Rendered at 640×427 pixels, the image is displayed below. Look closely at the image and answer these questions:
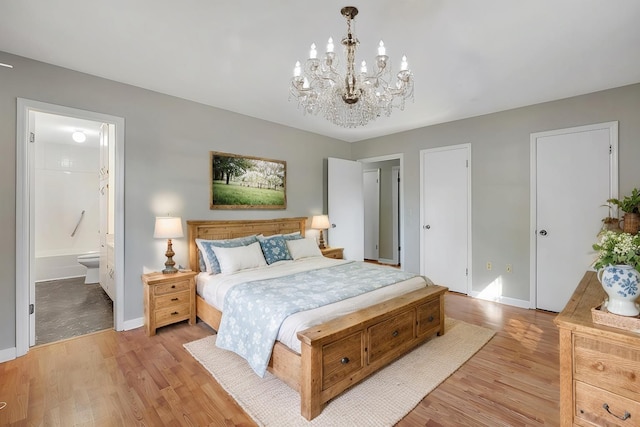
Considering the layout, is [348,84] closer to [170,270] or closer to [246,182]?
[246,182]

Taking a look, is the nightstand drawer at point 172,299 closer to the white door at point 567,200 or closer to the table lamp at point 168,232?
the table lamp at point 168,232

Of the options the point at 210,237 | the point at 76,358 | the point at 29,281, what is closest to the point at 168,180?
the point at 210,237

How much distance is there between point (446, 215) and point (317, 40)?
318cm

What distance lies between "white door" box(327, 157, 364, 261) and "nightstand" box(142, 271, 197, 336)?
254 cm

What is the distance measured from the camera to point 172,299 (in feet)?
9.99

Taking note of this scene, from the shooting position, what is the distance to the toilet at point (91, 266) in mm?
4719

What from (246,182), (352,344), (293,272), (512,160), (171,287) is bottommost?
(352,344)

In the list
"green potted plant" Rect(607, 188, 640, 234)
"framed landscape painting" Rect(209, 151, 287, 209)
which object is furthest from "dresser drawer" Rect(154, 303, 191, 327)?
"green potted plant" Rect(607, 188, 640, 234)

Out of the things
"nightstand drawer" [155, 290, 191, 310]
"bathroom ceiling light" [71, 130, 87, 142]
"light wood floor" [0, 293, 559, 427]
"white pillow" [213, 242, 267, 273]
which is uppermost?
"bathroom ceiling light" [71, 130, 87, 142]

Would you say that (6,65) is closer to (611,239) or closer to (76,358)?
(76,358)

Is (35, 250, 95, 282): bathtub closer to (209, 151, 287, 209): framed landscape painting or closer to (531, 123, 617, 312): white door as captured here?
(209, 151, 287, 209): framed landscape painting

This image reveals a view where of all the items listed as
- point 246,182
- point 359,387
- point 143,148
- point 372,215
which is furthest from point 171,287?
point 372,215

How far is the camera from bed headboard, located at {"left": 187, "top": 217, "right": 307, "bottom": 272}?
3492 mm

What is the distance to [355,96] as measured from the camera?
2.07 metres
